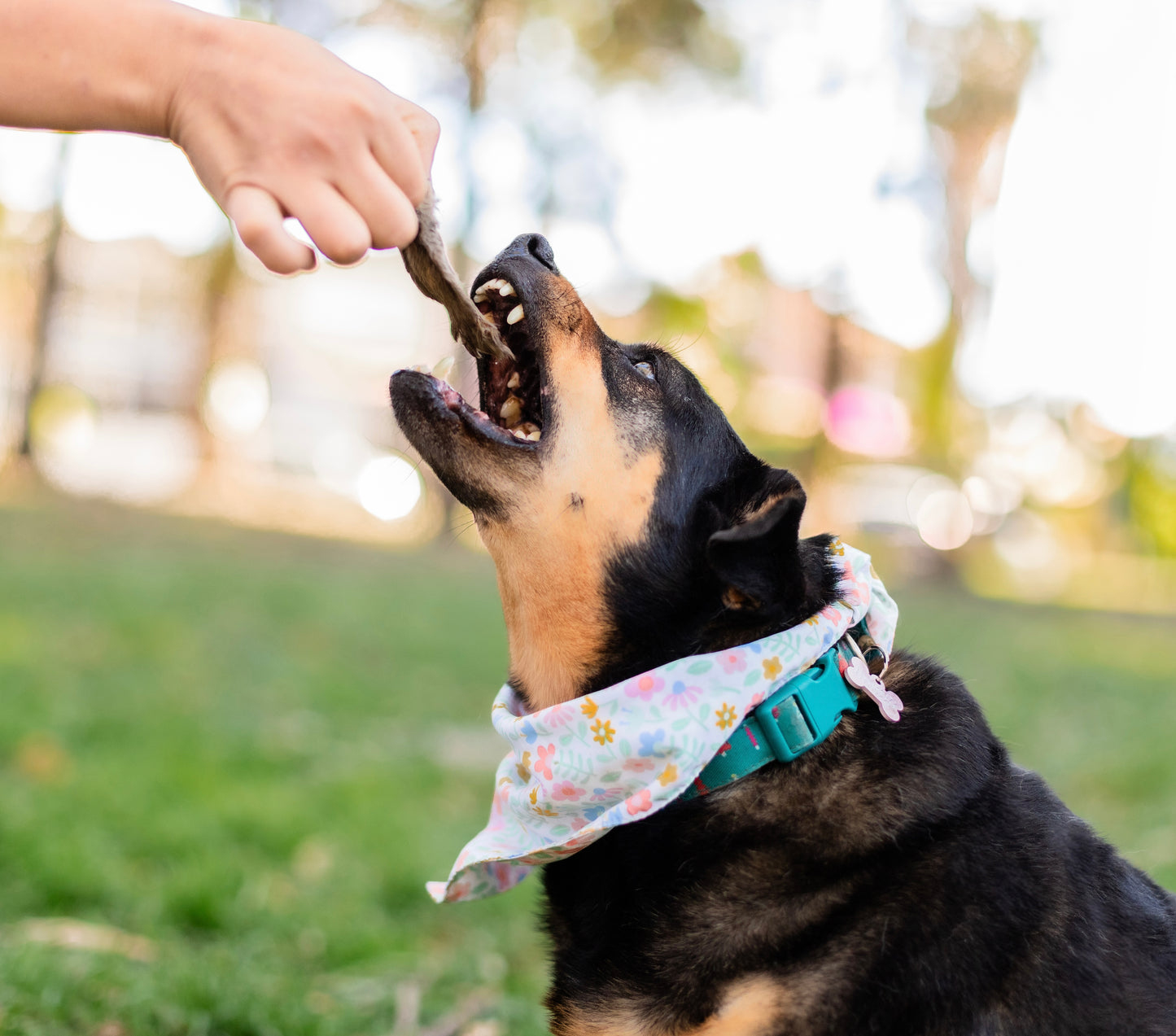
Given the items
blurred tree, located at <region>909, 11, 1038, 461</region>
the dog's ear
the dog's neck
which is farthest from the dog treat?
blurred tree, located at <region>909, 11, 1038, 461</region>

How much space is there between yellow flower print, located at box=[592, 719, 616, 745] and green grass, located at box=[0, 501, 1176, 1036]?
4.04 ft

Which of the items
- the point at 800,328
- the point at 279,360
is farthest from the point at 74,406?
the point at 800,328

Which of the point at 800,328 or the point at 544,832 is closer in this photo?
the point at 544,832

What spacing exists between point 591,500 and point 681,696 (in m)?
0.62

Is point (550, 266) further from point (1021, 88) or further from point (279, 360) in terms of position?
point (279, 360)

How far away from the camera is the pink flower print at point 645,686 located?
2539 millimetres

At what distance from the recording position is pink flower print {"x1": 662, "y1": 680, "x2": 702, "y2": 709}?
8.11 feet

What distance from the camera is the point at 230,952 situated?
3.82m

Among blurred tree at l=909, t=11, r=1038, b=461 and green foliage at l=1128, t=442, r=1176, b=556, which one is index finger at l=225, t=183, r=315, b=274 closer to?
blurred tree at l=909, t=11, r=1038, b=461

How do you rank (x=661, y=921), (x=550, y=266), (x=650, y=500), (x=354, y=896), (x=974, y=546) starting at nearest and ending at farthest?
(x=661, y=921), (x=650, y=500), (x=550, y=266), (x=354, y=896), (x=974, y=546)

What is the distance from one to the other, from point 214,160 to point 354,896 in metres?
3.59

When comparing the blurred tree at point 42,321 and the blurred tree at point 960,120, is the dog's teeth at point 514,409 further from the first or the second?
the blurred tree at point 42,321

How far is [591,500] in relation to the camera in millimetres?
2857

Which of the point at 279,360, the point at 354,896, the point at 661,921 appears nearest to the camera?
the point at 661,921
